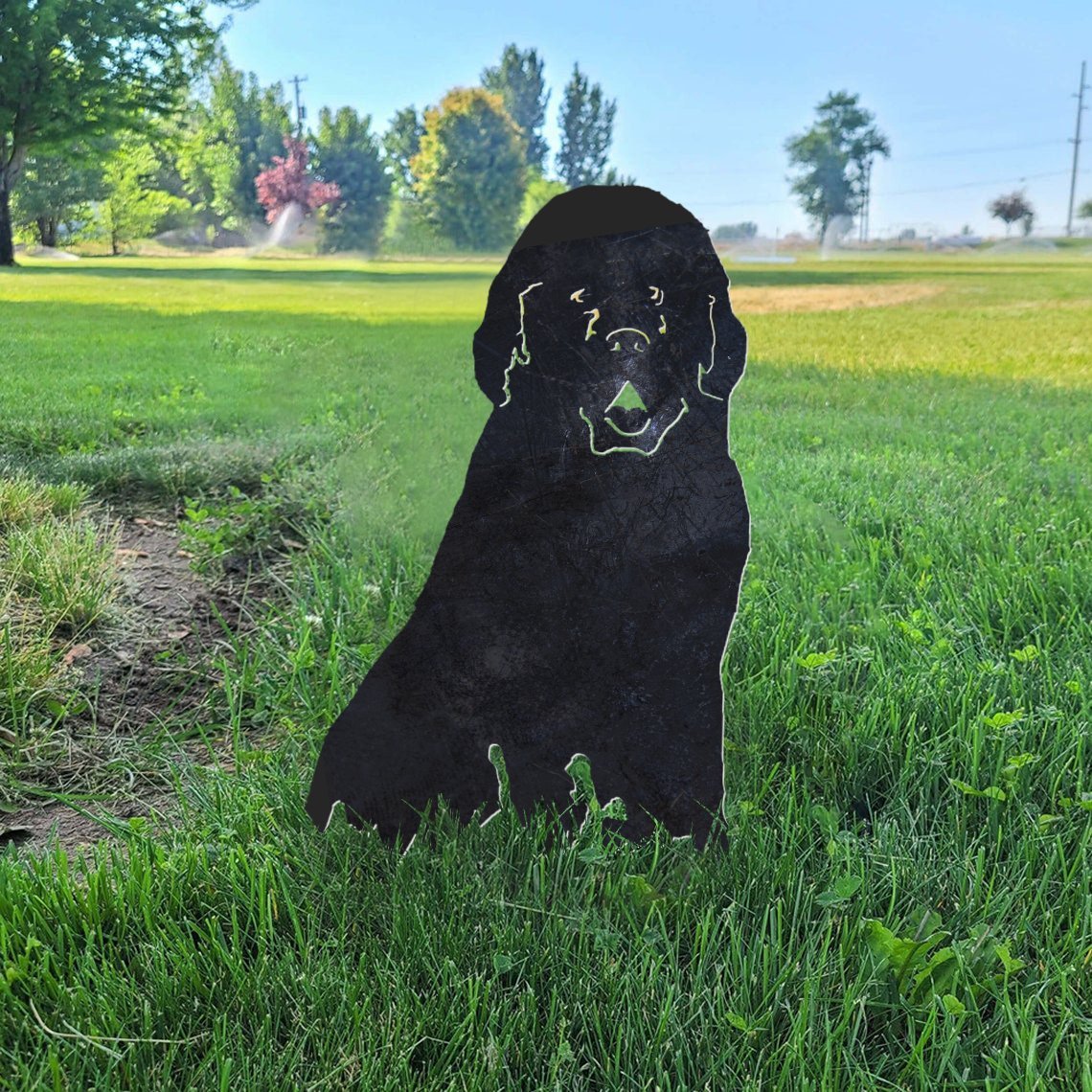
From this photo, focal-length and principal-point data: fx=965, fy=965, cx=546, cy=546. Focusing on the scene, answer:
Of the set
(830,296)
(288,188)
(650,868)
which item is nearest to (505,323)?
(650,868)

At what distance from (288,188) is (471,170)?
1.04 meters

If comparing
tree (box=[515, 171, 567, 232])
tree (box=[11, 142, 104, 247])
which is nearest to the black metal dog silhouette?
tree (box=[515, 171, 567, 232])

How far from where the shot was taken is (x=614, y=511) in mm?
1614

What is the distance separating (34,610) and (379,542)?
107 cm

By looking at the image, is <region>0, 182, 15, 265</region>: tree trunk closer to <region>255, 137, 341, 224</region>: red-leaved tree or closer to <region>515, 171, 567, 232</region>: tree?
<region>255, 137, 341, 224</region>: red-leaved tree

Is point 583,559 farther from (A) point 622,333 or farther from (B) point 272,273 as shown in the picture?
(B) point 272,273

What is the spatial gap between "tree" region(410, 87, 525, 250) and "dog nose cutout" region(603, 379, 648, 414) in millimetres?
3783

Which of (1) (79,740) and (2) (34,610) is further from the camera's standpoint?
(2) (34,610)

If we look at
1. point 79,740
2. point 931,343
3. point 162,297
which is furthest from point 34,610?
point 931,343

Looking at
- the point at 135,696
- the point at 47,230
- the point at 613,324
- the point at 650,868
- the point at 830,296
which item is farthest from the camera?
the point at 830,296

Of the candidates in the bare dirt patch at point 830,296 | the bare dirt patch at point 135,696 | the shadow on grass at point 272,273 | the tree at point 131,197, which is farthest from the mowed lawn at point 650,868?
the bare dirt patch at point 830,296

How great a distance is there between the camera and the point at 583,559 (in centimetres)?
164

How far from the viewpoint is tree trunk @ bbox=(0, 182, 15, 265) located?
199 inches

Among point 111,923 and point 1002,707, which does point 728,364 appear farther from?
point 111,923
